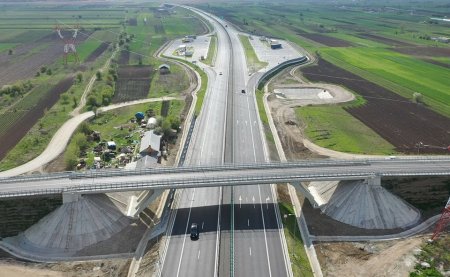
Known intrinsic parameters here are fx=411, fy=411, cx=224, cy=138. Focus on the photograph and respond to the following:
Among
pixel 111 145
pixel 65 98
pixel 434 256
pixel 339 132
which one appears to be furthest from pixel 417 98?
pixel 65 98

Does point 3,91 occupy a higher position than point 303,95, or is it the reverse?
point 303,95

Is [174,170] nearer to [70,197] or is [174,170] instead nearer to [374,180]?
[70,197]

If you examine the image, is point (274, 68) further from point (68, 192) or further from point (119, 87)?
point (68, 192)

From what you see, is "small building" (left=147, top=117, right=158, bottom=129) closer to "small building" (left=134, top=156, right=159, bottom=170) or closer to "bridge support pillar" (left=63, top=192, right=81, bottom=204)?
"small building" (left=134, top=156, right=159, bottom=170)

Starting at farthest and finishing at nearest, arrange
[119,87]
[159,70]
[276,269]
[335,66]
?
1. [335,66]
2. [159,70]
3. [119,87]
4. [276,269]

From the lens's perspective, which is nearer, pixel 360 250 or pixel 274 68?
pixel 360 250

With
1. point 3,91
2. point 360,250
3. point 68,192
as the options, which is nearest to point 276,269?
point 360,250

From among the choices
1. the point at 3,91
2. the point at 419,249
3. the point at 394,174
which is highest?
the point at 394,174

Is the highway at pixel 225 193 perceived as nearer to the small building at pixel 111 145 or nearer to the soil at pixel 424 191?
the soil at pixel 424 191

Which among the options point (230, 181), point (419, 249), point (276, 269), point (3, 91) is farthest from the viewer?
point (3, 91)
